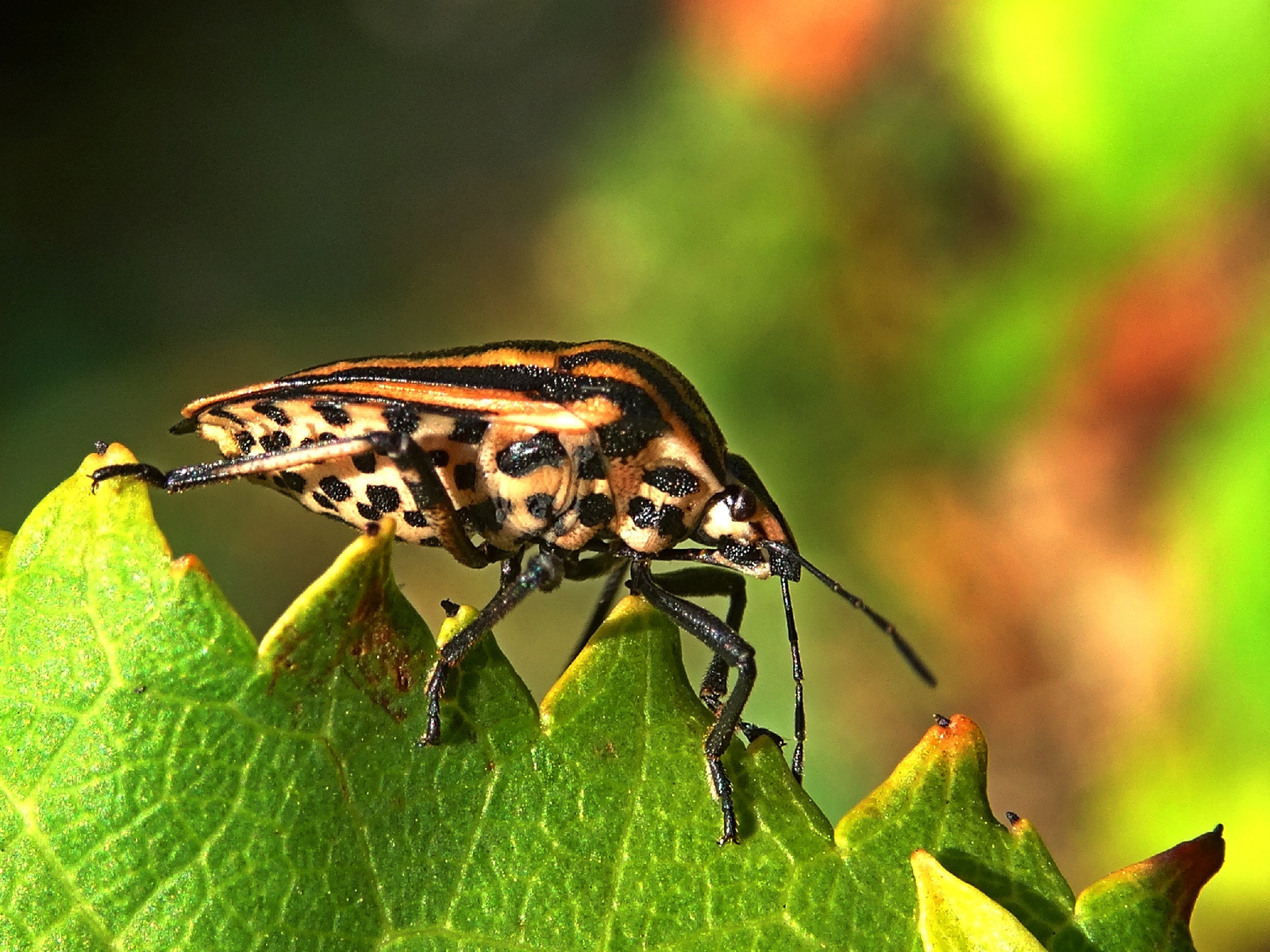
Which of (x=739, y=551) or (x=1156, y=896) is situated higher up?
(x=739, y=551)

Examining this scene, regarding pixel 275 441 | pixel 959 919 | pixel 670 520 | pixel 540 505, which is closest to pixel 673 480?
pixel 670 520

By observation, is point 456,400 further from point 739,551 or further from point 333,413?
point 739,551

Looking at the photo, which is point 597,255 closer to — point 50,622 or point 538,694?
point 538,694

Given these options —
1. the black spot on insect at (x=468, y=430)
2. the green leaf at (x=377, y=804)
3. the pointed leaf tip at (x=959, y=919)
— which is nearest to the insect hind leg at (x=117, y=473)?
the green leaf at (x=377, y=804)

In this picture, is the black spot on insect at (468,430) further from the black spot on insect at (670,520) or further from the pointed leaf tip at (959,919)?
the pointed leaf tip at (959,919)

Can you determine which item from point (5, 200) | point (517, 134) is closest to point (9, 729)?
point (5, 200)

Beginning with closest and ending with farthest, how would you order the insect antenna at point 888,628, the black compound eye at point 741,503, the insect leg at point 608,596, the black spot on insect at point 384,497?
1. the insect antenna at point 888,628
2. the black spot on insect at point 384,497
3. the black compound eye at point 741,503
4. the insect leg at point 608,596
